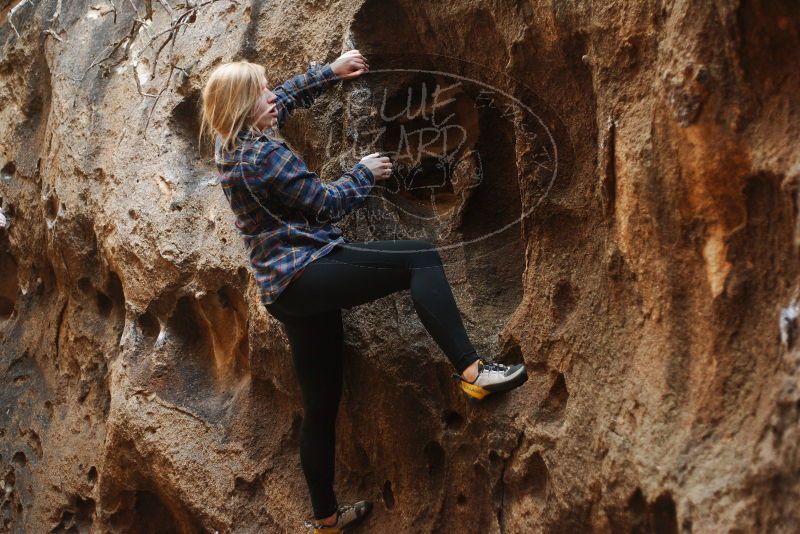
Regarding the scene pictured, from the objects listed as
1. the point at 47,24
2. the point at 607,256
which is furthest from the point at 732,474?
the point at 47,24

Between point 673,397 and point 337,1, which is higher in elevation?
point 337,1

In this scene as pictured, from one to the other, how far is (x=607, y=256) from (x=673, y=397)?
44 centimetres

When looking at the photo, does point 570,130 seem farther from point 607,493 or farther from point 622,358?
point 607,493

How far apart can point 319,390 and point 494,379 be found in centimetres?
60

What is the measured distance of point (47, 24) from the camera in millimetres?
4578

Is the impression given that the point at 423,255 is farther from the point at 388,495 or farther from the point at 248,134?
the point at 388,495

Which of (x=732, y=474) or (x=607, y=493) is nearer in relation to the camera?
(x=732, y=474)

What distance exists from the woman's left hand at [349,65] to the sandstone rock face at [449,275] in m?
0.11

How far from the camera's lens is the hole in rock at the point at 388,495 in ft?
10.3

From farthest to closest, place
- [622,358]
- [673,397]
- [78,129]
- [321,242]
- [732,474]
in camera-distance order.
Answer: [78,129] → [321,242] → [622,358] → [673,397] → [732,474]

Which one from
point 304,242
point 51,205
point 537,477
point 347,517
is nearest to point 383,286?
point 304,242

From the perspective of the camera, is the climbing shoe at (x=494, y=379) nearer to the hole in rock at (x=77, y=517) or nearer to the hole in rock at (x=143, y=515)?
the hole in rock at (x=143, y=515)

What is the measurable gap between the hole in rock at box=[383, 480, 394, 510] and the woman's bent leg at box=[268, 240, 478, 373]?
682 mm

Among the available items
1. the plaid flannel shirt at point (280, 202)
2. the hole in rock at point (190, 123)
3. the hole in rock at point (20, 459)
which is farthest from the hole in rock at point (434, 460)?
the hole in rock at point (20, 459)
